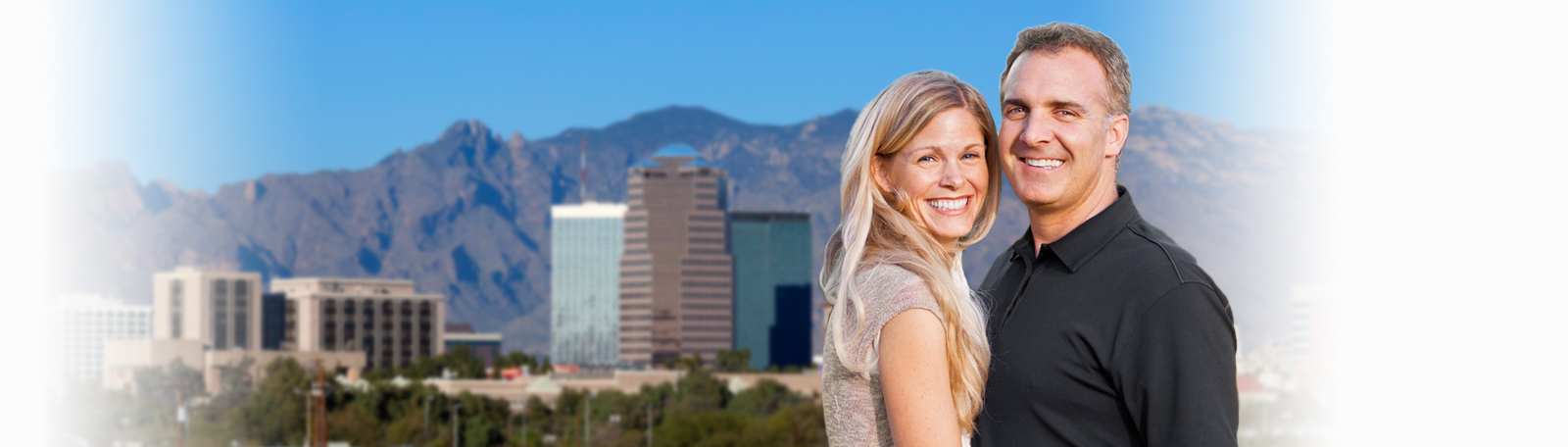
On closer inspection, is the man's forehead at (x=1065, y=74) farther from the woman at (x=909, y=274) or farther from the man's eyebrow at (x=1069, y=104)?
the woman at (x=909, y=274)

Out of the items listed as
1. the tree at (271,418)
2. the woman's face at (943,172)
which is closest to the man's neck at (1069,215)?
the woman's face at (943,172)

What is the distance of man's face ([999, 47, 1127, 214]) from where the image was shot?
5.01 m

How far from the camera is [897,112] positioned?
5.16 metres

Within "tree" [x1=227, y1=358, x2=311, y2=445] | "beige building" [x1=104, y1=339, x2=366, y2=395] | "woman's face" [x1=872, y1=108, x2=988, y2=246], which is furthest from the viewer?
"beige building" [x1=104, y1=339, x2=366, y2=395]

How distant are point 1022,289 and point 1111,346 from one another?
1.98ft

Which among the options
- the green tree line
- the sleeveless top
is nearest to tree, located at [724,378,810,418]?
the green tree line

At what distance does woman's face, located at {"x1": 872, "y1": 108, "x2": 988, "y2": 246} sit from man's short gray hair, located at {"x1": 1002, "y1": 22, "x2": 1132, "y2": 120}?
310 mm

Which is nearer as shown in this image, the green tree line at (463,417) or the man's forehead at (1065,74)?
the man's forehead at (1065,74)

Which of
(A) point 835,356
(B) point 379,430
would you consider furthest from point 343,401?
(A) point 835,356

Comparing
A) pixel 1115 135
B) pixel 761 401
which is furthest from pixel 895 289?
pixel 761 401

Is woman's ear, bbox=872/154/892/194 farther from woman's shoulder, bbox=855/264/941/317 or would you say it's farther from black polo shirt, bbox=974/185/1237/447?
black polo shirt, bbox=974/185/1237/447

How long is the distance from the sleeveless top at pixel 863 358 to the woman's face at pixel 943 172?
40 cm

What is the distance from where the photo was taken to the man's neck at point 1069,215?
5.12 m

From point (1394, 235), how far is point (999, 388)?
39.0m
